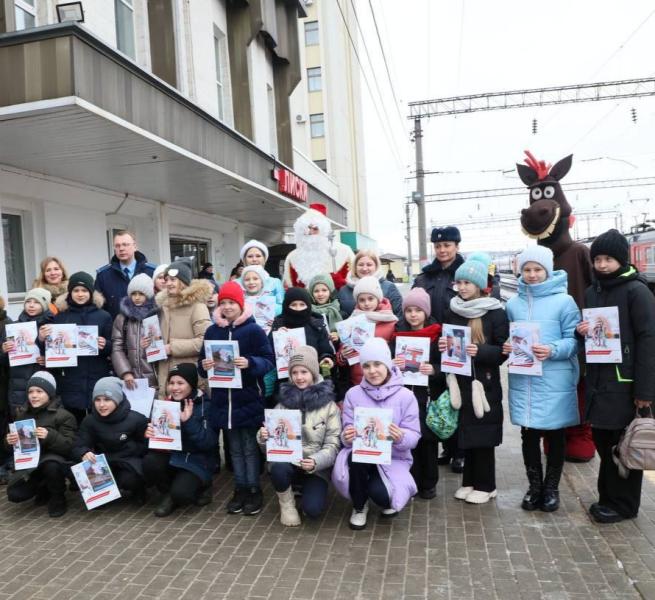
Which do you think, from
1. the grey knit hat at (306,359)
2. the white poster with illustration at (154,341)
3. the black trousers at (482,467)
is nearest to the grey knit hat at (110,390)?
the white poster with illustration at (154,341)

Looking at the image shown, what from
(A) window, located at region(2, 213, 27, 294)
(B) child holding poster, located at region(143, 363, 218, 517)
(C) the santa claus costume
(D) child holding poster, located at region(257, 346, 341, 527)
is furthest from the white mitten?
(A) window, located at region(2, 213, 27, 294)

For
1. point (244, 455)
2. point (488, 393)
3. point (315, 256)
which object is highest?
point (315, 256)

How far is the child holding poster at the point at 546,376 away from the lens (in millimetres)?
4312

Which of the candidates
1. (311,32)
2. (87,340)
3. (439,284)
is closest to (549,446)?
(439,284)

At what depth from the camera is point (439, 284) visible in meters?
5.33

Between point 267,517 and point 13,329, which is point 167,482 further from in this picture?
point 13,329

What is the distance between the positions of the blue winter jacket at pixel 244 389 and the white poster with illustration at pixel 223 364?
0.31ft

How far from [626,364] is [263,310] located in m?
3.05

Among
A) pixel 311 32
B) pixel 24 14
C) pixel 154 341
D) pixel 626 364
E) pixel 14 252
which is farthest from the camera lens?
pixel 311 32

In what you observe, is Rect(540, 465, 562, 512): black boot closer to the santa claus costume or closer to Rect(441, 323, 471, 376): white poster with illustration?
Rect(441, 323, 471, 376): white poster with illustration

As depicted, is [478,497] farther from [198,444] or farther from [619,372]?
[198,444]

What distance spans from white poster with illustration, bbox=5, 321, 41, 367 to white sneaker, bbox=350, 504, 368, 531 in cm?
313

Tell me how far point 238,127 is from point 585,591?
13201 mm

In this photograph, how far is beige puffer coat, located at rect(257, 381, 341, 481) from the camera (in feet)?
14.6
